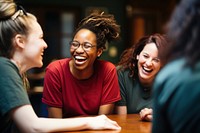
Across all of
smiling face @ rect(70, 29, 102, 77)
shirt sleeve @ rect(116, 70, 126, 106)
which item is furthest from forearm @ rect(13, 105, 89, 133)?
shirt sleeve @ rect(116, 70, 126, 106)

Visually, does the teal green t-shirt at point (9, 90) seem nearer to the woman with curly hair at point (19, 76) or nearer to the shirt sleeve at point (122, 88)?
the woman with curly hair at point (19, 76)

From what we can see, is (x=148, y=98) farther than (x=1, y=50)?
Yes

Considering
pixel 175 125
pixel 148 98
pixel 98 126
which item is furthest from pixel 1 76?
pixel 148 98

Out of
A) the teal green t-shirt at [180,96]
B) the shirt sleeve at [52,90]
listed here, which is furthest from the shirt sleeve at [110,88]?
the teal green t-shirt at [180,96]

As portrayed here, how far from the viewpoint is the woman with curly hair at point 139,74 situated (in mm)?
2307

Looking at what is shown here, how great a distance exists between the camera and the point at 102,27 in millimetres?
2344

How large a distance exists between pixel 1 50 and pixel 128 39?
4877 millimetres

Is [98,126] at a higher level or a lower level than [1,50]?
lower

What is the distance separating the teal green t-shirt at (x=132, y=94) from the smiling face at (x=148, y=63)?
74 mm

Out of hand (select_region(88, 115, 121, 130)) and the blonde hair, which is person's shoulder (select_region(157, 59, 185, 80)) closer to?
hand (select_region(88, 115, 121, 130))

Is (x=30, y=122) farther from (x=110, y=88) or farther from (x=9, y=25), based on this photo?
(x=110, y=88)

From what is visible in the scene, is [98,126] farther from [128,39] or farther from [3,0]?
[128,39]

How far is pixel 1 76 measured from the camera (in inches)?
55.7

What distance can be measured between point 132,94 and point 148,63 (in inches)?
10.3
